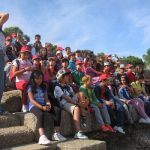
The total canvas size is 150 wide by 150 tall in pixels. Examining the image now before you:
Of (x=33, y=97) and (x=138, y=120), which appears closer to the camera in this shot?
(x=33, y=97)

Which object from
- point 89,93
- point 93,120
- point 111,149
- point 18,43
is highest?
point 18,43

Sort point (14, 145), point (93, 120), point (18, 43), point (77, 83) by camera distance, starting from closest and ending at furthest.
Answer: point (14, 145) < point (93, 120) < point (77, 83) < point (18, 43)

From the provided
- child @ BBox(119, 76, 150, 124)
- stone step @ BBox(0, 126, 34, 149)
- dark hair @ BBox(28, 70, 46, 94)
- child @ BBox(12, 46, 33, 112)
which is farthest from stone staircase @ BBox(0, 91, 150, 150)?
child @ BBox(119, 76, 150, 124)

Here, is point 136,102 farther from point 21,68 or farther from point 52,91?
point 21,68

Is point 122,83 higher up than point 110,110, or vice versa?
point 122,83

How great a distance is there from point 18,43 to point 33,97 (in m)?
5.25

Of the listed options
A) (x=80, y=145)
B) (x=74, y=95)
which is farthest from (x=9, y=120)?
(x=74, y=95)

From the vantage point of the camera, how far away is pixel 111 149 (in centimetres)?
850

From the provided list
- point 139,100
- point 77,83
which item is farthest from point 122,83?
point 77,83

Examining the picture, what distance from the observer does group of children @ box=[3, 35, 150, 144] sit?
22.2ft

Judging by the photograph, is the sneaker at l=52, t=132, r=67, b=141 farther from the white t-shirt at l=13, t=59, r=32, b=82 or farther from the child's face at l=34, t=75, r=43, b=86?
the white t-shirt at l=13, t=59, r=32, b=82

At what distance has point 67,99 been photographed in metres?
7.37

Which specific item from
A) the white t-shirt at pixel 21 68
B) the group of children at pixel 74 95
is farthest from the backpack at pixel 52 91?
the white t-shirt at pixel 21 68

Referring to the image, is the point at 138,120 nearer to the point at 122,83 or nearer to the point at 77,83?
the point at 122,83
